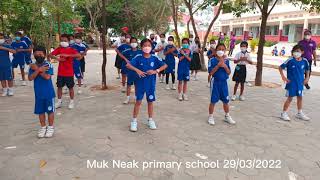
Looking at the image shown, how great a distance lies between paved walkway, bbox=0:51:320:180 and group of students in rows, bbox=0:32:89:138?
403 millimetres

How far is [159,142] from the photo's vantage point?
17.2 feet

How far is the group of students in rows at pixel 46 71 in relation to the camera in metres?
5.14

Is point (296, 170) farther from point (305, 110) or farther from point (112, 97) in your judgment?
point (112, 97)

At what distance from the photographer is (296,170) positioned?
14.4 feet

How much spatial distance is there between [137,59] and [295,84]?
3.35 meters

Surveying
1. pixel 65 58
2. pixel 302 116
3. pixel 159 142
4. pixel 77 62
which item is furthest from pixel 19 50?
pixel 302 116

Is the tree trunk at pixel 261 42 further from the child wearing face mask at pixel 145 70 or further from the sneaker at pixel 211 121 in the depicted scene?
the child wearing face mask at pixel 145 70

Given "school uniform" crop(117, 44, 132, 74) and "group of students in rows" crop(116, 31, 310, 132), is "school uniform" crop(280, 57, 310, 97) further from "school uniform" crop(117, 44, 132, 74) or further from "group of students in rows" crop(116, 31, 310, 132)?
"school uniform" crop(117, 44, 132, 74)

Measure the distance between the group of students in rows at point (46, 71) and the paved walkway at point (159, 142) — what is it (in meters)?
0.40

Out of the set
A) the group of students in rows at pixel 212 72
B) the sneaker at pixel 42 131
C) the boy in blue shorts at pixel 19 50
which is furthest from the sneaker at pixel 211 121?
the boy in blue shorts at pixel 19 50

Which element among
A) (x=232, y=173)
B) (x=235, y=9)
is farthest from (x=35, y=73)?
(x=235, y=9)

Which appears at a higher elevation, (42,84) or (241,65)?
(241,65)

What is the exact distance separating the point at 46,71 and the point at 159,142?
7.08ft

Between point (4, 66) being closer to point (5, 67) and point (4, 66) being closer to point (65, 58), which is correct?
Answer: point (5, 67)
